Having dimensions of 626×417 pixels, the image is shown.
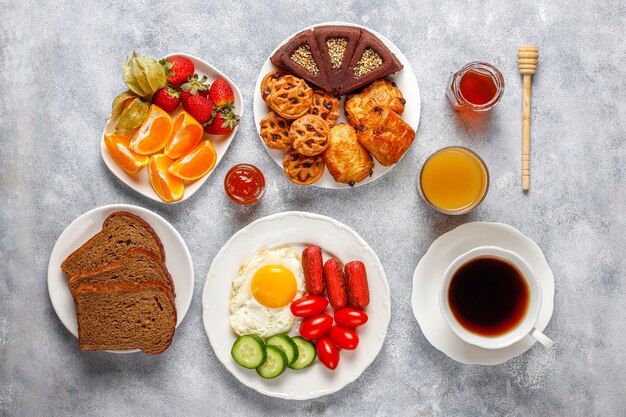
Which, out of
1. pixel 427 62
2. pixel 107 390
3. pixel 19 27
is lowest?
pixel 107 390

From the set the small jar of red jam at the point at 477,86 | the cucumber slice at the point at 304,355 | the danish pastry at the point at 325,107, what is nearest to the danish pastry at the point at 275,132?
the danish pastry at the point at 325,107

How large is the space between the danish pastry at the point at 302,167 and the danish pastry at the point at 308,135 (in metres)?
0.09

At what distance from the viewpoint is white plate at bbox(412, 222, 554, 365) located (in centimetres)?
287

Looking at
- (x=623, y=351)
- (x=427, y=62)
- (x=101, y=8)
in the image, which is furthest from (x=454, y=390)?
(x=101, y=8)

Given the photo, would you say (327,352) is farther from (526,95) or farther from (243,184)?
(526,95)

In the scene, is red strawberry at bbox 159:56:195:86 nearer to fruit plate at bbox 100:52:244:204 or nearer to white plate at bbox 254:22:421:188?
fruit plate at bbox 100:52:244:204

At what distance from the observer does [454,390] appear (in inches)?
121

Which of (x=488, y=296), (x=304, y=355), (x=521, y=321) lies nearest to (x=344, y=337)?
(x=304, y=355)

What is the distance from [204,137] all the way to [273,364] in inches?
45.9

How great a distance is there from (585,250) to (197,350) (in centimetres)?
206

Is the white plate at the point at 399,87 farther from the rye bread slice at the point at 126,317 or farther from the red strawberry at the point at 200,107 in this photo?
the rye bread slice at the point at 126,317

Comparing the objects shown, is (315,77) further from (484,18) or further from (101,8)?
(101,8)

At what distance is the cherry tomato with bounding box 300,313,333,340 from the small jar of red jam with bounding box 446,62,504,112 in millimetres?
1230

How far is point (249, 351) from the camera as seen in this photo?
113 inches
